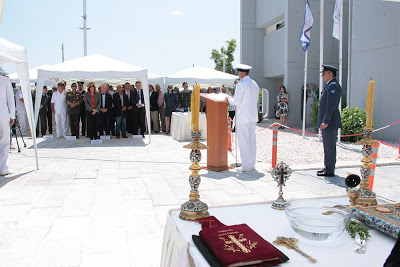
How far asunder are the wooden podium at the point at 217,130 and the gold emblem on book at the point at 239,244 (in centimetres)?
507

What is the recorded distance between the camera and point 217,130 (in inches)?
272

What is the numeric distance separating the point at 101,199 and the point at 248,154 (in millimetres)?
3030

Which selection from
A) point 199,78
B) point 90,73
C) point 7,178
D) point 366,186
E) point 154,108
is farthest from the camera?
point 199,78

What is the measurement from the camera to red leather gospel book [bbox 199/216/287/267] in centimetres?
145

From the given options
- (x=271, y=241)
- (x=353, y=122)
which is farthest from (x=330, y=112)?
(x=353, y=122)

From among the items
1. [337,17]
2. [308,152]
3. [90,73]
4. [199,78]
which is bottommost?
[308,152]

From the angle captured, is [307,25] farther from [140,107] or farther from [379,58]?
[140,107]

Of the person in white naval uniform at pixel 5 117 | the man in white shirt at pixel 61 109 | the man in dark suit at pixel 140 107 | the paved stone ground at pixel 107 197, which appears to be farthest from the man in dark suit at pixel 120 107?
the person in white naval uniform at pixel 5 117

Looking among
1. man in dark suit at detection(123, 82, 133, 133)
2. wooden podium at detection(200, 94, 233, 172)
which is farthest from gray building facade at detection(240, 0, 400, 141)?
man in dark suit at detection(123, 82, 133, 133)

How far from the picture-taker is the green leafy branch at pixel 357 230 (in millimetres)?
1675

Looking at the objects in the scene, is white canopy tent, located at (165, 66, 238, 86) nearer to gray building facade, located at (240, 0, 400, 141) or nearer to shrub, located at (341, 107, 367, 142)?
gray building facade, located at (240, 0, 400, 141)

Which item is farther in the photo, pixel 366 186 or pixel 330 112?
pixel 330 112

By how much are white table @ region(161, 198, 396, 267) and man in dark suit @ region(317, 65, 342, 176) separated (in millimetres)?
4140

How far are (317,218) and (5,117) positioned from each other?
644 centimetres
